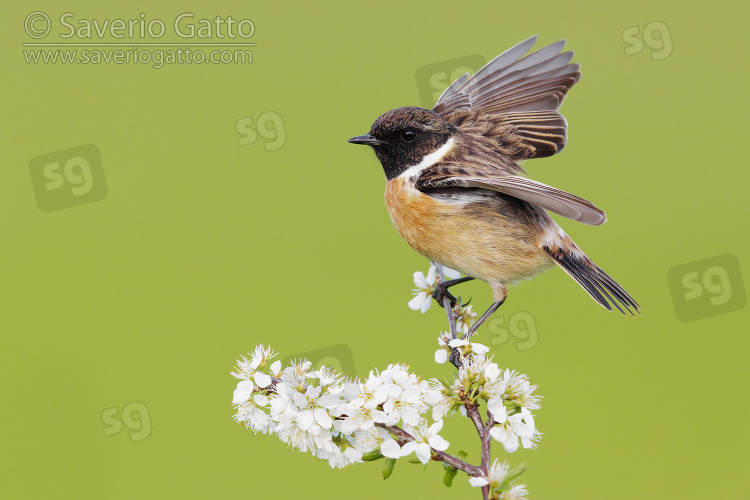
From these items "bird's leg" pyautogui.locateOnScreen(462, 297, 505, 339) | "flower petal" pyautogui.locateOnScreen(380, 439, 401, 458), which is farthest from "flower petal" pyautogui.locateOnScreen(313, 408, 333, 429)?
"bird's leg" pyautogui.locateOnScreen(462, 297, 505, 339)

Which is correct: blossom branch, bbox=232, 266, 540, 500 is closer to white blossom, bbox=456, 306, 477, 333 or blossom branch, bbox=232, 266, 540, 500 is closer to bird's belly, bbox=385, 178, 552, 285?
white blossom, bbox=456, 306, 477, 333

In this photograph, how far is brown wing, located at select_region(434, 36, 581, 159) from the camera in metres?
3.18

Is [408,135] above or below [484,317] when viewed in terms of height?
above

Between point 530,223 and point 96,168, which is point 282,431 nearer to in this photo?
point 530,223

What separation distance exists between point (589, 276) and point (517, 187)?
23.1 inches

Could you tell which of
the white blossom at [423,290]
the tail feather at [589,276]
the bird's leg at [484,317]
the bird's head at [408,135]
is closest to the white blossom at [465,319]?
the bird's leg at [484,317]

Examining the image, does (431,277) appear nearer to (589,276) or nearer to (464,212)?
(464,212)

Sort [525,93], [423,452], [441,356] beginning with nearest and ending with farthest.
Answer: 1. [423,452]
2. [441,356]
3. [525,93]

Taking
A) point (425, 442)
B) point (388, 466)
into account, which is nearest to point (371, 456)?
point (388, 466)

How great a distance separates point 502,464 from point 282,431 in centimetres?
58

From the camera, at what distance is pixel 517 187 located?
2.29 meters

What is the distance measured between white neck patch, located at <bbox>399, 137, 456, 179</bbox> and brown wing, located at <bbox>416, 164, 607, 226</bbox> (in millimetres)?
53

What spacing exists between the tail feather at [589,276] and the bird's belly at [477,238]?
6 centimetres

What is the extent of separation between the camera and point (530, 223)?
277cm
